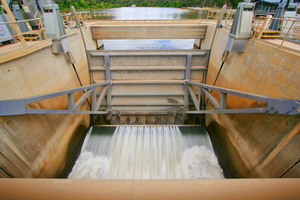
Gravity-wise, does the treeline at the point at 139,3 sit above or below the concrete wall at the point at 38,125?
above

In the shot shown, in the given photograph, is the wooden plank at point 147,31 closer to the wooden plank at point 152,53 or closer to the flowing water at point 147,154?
the wooden plank at point 152,53

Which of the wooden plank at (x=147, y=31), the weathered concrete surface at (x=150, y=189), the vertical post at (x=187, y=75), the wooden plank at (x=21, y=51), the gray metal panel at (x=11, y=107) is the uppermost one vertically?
the wooden plank at (x=21, y=51)

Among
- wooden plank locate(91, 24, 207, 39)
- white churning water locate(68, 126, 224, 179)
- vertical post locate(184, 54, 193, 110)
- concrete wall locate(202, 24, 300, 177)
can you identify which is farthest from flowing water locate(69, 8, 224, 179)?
wooden plank locate(91, 24, 207, 39)

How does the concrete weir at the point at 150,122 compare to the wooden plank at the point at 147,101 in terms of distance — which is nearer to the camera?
the concrete weir at the point at 150,122

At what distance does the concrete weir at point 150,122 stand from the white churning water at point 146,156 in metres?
0.05

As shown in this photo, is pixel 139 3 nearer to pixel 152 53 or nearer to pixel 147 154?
pixel 152 53

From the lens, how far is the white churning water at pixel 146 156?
20.0 ft

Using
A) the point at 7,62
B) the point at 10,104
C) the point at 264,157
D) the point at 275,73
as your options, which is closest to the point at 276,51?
the point at 275,73

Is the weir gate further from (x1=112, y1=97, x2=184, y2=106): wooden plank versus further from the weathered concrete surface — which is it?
the weathered concrete surface

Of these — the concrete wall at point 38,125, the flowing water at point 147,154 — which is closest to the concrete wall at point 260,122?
the flowing water at point 147,154

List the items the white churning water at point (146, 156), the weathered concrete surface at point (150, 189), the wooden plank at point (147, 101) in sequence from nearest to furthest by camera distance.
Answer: the weathered concrete surface at point (150, 189)
the white churning water at point (146, 156)
the wooden plank at point (147, 101)

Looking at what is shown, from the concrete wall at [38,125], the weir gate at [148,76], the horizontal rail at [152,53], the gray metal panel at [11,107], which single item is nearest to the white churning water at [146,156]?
the concrete wall at [38,125]

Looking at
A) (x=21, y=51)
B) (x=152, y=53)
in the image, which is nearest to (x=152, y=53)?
(x=152, y=53)

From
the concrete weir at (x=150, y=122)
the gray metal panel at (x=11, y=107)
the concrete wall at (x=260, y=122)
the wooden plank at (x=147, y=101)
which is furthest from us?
the wooden plank at (x=147, y=101)
